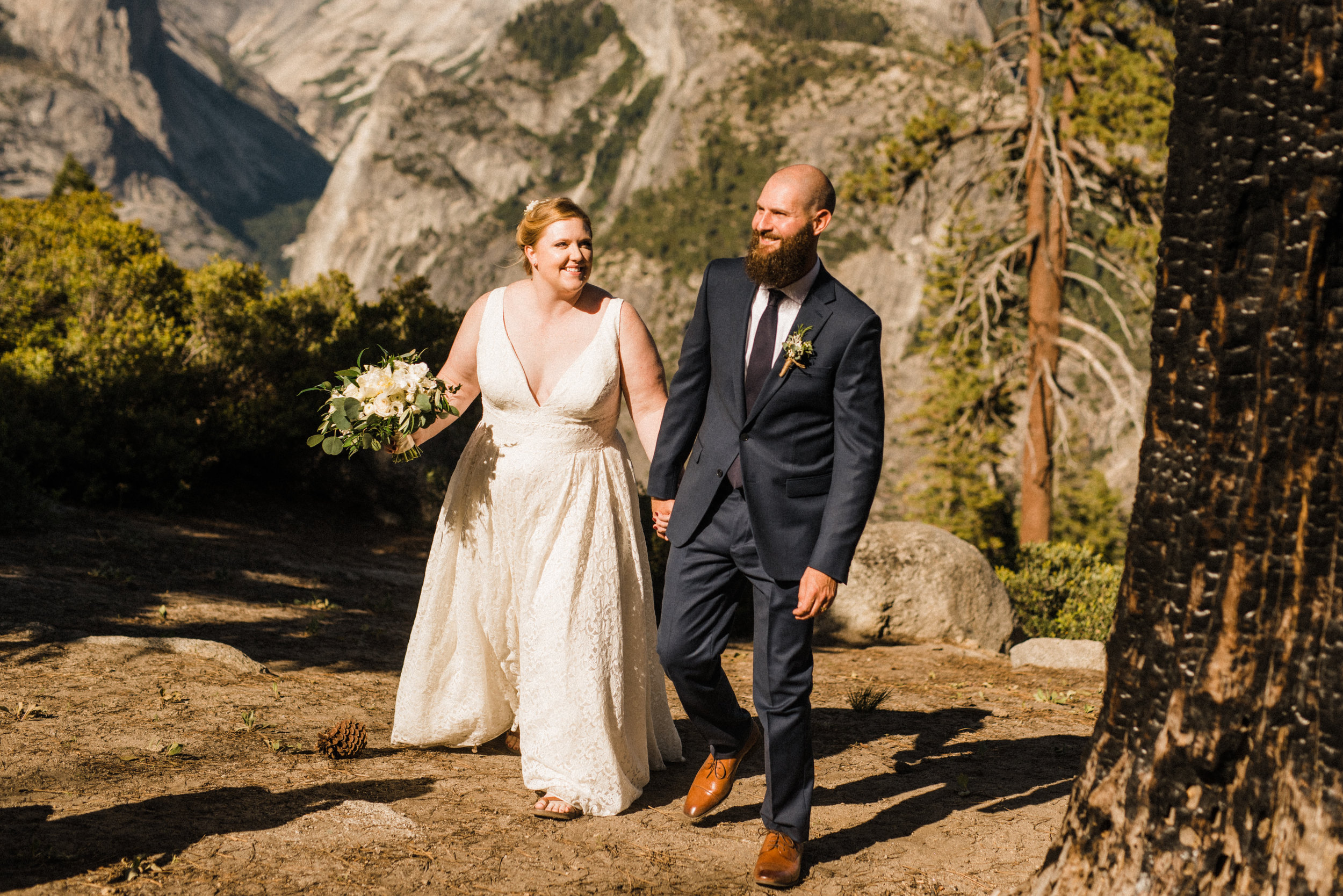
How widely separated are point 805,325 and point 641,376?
3.52 ft

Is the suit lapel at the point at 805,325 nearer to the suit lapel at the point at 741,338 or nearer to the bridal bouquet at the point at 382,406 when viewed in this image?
the suit lapel at the point at 741,338

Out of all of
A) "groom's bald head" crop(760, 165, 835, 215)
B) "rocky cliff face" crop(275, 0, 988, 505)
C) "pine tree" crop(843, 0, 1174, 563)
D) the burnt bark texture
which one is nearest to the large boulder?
"pine tree" crop(843, 0, 1174, 563)

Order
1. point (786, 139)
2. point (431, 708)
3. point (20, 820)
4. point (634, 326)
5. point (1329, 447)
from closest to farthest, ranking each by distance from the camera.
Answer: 1. point (1329, 447)
2. point (20, 820)
3. point (634, 326)
4. point (431, 708)
5. point (786, 139)

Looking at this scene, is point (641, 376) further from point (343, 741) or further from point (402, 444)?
point (343, 741)

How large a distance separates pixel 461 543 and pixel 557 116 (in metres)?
161

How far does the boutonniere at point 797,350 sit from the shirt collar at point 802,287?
187 millimetres

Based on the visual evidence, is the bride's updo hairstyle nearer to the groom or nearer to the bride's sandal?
the groom

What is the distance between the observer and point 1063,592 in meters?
12.0

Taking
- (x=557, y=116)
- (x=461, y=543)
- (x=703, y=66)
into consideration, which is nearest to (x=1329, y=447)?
(x=461, y=543)

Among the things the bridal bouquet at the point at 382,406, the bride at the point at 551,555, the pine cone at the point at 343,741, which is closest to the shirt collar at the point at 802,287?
the bride at the point at 551,555

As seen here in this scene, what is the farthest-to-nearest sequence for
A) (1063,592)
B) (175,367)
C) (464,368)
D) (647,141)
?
(647,141), (175,367), (1063,592), (464,368)

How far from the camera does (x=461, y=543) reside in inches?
177

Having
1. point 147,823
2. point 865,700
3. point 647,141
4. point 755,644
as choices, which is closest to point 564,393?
point 755,644

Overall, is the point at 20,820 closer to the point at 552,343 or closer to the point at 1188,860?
the point at 552,343
